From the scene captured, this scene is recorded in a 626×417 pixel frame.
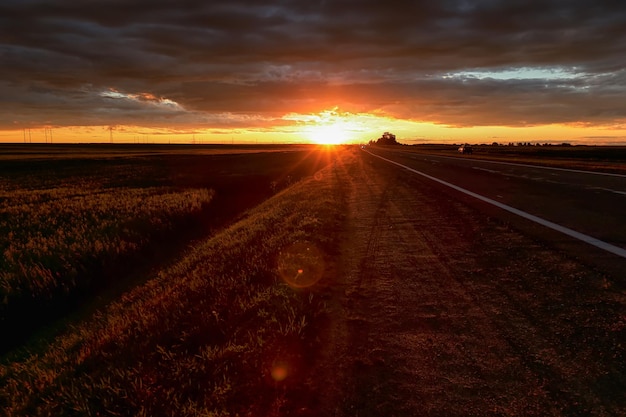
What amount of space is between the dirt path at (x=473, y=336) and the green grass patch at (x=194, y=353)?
1.24 ft

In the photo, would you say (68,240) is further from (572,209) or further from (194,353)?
(572,209)

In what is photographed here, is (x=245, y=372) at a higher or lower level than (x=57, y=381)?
higher

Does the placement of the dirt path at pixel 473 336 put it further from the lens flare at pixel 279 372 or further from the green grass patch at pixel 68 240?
the green grass patch at pixel 68 240

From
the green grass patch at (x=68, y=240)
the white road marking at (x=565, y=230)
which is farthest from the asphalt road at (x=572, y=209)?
the green grass patch at (x=68, y=240)

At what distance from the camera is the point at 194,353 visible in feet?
14.1

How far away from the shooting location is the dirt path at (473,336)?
296 centimetres

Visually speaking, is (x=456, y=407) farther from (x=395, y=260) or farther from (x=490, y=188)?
(x=490, y=188)

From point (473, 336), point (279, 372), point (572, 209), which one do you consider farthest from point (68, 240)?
point (572, 209)

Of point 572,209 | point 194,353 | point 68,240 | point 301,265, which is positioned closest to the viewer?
point 194,353

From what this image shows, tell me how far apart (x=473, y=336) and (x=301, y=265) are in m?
3.25

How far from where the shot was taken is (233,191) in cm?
2747

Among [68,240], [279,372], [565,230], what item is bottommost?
[68,240]

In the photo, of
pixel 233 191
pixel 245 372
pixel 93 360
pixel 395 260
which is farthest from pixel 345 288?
pixel 233 191

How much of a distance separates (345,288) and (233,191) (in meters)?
22.7
